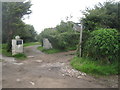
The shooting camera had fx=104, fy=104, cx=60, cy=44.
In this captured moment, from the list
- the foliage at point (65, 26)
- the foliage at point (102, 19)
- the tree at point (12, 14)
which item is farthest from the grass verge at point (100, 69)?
the tree at point (12, 14)

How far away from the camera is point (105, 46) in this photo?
4602 mm

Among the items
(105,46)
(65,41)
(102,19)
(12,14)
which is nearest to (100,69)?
(105,46)

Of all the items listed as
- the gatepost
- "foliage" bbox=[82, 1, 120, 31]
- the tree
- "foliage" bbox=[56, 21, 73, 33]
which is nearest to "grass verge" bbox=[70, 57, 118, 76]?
"foliage" bbox=[82, 1, 120, 31]

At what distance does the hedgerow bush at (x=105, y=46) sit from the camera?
15.1 feet

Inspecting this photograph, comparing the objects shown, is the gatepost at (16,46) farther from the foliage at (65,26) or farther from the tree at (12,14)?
the foliage at (65,26)

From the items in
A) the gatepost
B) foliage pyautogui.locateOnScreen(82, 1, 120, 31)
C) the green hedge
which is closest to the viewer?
foliage pyautogui.locateOnScreen(82, 1, 120, 31)

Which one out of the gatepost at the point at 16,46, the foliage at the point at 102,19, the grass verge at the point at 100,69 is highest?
the foliage at the point at 102,19

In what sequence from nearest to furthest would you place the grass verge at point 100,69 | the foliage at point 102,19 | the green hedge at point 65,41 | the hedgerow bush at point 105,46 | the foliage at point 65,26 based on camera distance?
1. the grass verge at point 100,69
2. the hedgerow bush at point 105,46
3. the foliage at point 102,19
4. the green hedge at point 65,41
5. the foliage at point 65,26

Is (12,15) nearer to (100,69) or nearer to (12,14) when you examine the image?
(12,14)

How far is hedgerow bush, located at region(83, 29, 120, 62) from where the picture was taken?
459cm

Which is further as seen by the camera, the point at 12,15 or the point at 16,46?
the point at 12,15

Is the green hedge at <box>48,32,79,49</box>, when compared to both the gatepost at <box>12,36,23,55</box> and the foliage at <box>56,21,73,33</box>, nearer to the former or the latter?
the foliage at <box>56,21,73,33</box>

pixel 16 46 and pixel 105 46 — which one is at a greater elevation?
pixel 105 46

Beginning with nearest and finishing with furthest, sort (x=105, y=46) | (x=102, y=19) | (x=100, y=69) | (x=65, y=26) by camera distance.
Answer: (x=100, y=69), (x=105, y=46), (x=102, y=19), (x=65, y=26)
